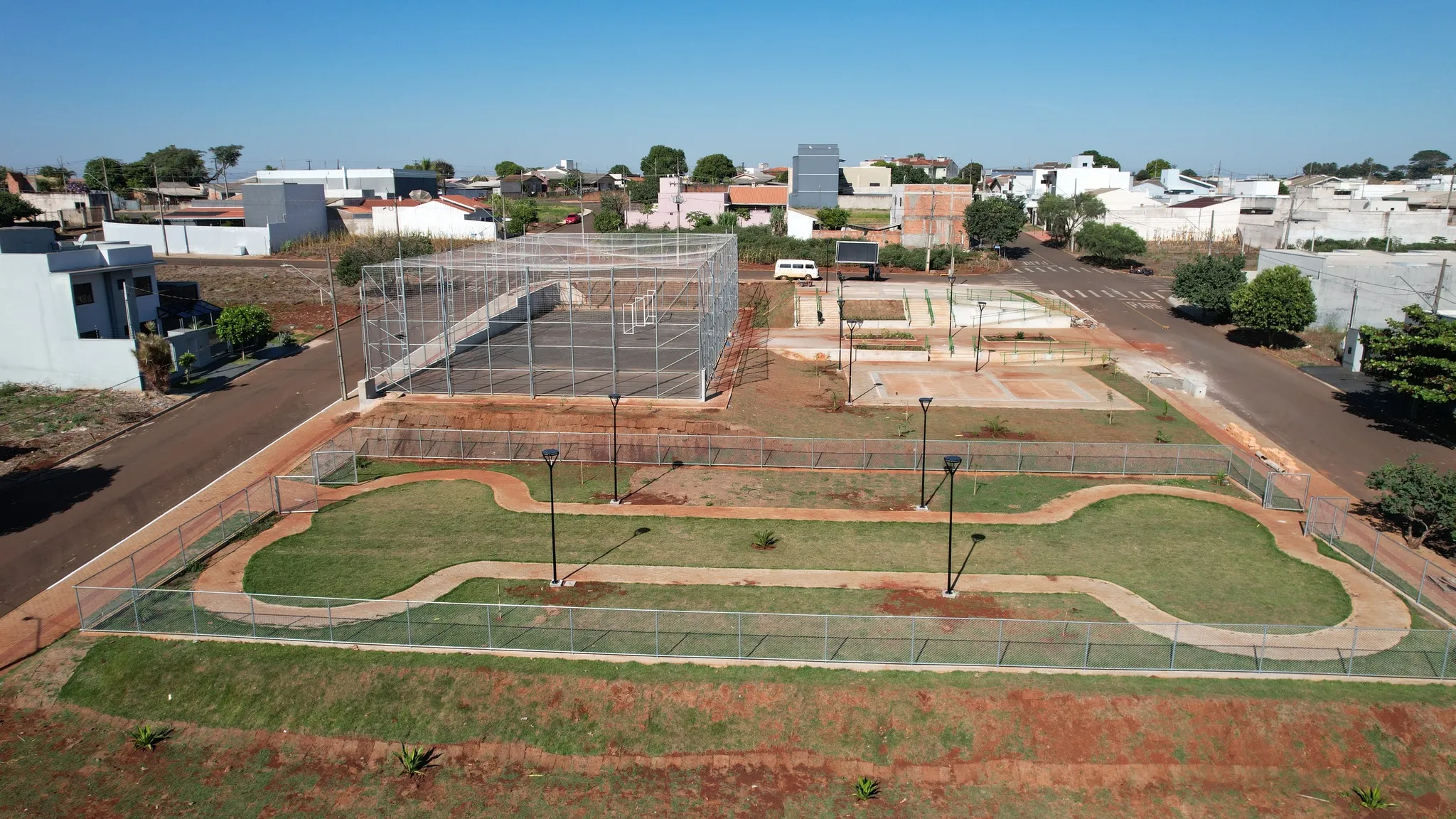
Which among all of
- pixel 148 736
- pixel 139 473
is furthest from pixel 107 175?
pixel 148 736

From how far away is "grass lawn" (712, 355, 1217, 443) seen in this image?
3403 centimetres

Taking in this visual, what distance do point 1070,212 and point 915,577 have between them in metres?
79.3

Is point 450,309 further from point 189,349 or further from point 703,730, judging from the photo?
point 703,730

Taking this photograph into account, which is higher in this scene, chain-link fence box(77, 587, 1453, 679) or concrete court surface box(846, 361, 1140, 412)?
concrete court surface box(846, 361, 1140, 412)

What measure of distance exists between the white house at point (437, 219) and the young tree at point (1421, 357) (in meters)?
65.5

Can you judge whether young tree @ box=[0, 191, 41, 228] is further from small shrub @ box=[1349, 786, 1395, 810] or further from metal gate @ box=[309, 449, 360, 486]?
small shrub @ box=[1349, 786, 1395, 810]

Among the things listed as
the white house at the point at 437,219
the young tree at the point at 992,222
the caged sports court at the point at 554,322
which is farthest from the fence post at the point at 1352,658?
the white house at the point at 437,219

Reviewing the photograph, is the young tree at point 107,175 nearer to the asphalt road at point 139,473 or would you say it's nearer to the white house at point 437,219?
the white house at point 437,219

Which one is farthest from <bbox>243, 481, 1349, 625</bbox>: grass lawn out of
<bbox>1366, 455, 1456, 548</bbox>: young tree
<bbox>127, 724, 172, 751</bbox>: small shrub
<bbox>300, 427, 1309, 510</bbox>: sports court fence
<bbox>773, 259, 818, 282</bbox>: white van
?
<bbox>773, 259, 818, 282</bbox>: white van

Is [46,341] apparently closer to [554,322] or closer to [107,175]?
[554,322]

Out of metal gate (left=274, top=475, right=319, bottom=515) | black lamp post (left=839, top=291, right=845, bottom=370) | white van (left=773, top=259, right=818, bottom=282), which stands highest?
white van (left=773, top=259, right=818, bottom=282)

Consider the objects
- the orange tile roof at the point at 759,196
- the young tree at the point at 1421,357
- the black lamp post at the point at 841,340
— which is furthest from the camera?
the orange tile roof at the point at 759,196

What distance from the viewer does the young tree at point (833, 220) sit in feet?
281

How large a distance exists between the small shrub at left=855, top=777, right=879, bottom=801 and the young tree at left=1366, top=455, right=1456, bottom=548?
1828 centimetres
